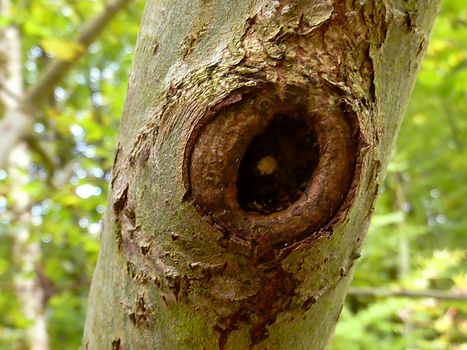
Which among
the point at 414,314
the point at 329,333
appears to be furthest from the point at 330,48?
the point at 414,314

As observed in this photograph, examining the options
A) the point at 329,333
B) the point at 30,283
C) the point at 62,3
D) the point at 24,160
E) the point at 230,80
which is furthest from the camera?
the point at 24,160

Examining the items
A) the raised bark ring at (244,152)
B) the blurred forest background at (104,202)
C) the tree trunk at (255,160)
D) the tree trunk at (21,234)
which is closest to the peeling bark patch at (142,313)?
the tree trunk at (255,160)

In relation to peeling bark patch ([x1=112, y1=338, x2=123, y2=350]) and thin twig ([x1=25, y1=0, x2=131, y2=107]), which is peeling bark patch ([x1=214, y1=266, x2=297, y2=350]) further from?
thin twig ([x1=25, y1=0, x2=131, y2=107])

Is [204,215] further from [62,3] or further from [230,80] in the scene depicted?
[62,3]

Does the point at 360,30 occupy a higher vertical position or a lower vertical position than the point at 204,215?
higher

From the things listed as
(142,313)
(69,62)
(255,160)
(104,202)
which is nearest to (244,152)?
(255,160)

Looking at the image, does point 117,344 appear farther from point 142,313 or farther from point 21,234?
point 21,234

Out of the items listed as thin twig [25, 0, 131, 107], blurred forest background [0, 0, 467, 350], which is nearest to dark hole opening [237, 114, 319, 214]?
blurred forest background [0, 0, 467, 350]

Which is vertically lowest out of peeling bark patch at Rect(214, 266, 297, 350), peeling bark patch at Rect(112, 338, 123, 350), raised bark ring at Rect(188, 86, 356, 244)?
peeling bark patch at Rect(112, 338, 123, 350)
